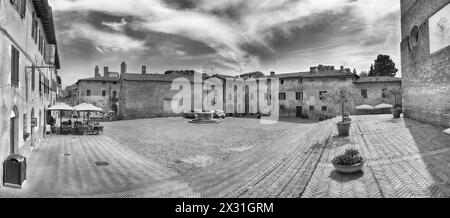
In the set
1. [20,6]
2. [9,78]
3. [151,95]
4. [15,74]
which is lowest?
[9,78]

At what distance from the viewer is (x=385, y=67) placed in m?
56.1

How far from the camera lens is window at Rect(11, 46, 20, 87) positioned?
8644mm

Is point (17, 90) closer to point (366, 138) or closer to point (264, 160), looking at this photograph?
point (264, 160)

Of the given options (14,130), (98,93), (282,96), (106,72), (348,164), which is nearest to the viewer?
(348,164)

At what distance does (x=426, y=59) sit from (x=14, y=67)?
19430 millimetres

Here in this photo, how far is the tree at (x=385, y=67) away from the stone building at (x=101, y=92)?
173 ft

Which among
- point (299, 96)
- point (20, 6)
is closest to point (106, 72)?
point (299, 96)

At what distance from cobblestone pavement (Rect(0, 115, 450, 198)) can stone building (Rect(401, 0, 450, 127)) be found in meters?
1.70

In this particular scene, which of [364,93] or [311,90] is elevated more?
[311,90]

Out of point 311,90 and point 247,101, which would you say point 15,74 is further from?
point 247,101

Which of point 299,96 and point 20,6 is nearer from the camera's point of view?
point 20,6

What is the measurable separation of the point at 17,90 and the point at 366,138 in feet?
49.4

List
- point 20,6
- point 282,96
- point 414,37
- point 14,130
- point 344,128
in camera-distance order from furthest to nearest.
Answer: point 282,96 < point 414,37 < point 344,128 < point 20,6 < point 14,130
